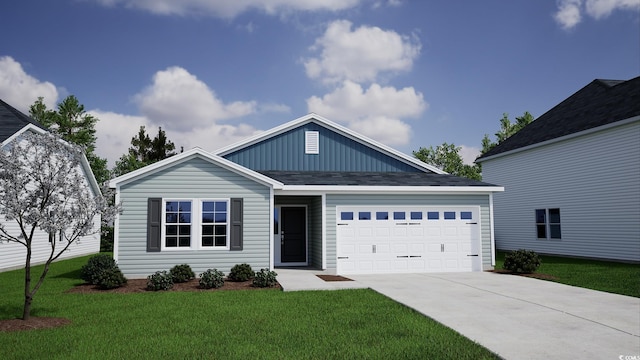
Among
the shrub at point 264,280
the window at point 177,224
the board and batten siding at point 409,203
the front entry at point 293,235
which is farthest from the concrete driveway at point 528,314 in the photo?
the window at point 177,224

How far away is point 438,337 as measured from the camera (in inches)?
270

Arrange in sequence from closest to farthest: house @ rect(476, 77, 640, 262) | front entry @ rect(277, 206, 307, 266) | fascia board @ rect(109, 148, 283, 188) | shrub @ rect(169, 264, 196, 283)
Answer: shrub @ rect(169, 264, 196, 283), fascia board @ rect(109, 148, 283, 188), front entry @ rect(277, 206, 307, 266), house @ rect(476, 77, 640, 262)

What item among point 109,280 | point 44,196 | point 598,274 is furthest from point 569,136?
point 44,196

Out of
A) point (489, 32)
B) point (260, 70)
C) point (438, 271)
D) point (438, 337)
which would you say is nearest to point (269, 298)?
point (438, 337)

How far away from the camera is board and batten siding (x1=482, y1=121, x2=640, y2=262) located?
18.0m

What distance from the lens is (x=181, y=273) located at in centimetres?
1288

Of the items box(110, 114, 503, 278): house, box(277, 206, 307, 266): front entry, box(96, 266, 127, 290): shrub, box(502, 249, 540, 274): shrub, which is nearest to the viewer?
box(96, 266, 127, 290): shrub

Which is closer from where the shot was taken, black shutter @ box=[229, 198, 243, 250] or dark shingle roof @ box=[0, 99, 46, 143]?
black shutter @ box=[229, 198, 243, 250]

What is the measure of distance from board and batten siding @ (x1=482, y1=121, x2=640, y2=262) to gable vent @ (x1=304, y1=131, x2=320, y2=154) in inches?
469

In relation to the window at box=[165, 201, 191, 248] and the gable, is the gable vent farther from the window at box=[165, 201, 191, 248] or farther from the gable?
the window at box=[165, 201, 191, 248]

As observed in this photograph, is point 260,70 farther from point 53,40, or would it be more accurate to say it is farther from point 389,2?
point 53,40

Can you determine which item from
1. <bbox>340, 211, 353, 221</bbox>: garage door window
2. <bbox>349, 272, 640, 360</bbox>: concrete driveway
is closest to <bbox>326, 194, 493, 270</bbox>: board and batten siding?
<bbox>340, 211, 353, 221</bbox>: garage door window

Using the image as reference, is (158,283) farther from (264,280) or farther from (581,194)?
(581,194)

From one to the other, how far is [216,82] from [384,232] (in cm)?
949
